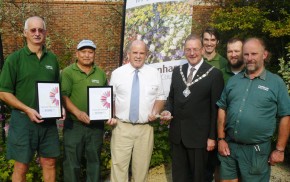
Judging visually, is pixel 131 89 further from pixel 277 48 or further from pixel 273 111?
pixel 277 48

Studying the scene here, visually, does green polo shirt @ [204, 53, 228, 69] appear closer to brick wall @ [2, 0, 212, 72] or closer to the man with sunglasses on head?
the man with sunglasses on head

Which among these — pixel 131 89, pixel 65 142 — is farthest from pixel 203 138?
pixel 65 142

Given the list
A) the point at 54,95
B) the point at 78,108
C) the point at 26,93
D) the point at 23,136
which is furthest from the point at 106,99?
the point at 23,136

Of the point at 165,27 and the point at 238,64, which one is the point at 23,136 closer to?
the point at 238,64

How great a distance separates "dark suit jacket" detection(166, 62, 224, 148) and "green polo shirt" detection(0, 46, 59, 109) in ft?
5.46

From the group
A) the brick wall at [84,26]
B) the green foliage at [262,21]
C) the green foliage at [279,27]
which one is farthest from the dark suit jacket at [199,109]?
the brick wall at [84,26]

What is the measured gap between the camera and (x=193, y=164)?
3982mm

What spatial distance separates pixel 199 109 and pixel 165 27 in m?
2.84

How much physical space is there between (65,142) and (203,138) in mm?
1722

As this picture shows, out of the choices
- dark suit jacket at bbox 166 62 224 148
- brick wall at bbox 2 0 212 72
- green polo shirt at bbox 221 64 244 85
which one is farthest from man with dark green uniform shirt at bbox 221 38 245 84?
brick wall at bbox 2 0 212 72

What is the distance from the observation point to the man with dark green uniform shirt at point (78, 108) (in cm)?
410

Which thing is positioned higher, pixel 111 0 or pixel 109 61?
pixel 111 0

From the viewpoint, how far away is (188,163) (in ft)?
13.4

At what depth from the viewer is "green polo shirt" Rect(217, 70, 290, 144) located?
10.8 feet
